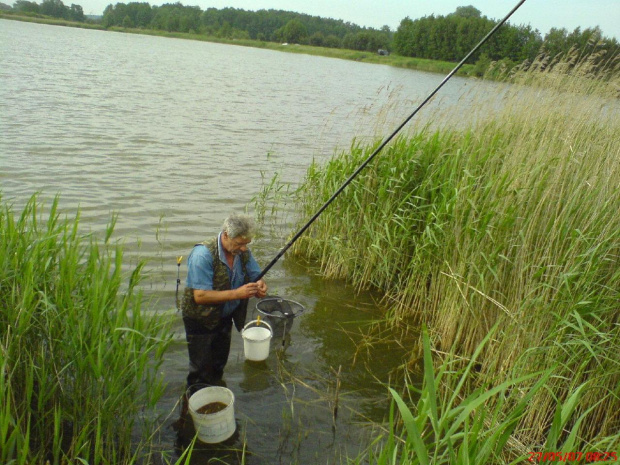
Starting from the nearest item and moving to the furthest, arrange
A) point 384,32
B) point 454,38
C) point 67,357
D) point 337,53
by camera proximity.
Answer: point 67,357 < point 454,38 < point 337,53 < point 384,32

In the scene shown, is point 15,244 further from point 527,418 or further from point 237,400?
point 527,418

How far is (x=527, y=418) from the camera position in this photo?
3.39 m

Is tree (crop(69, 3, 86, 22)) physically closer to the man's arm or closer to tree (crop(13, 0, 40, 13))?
tree (crop(13, 0, 40, 13))

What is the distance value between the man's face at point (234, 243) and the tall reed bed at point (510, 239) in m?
1.70

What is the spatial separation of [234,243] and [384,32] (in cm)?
11106

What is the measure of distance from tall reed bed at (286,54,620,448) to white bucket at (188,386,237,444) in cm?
166

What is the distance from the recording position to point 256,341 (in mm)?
4160

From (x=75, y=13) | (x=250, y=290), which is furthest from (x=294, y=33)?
(x=250, y=290)

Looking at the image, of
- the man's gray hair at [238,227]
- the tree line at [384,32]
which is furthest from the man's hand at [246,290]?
the tree line at [384,32]

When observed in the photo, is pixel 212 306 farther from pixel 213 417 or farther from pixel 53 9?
pixel 53 9

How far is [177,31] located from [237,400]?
320 feet

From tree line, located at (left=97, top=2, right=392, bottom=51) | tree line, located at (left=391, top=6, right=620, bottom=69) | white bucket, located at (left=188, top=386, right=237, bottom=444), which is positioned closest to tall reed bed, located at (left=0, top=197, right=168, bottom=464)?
white bucket, located at (left=188, top=386, right=237, bottom=444)

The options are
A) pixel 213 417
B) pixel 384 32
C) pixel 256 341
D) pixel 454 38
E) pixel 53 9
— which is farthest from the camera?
pixel 384 32

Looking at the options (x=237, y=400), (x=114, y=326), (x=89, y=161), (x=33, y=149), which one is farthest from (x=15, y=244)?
(x=33, y=149)
